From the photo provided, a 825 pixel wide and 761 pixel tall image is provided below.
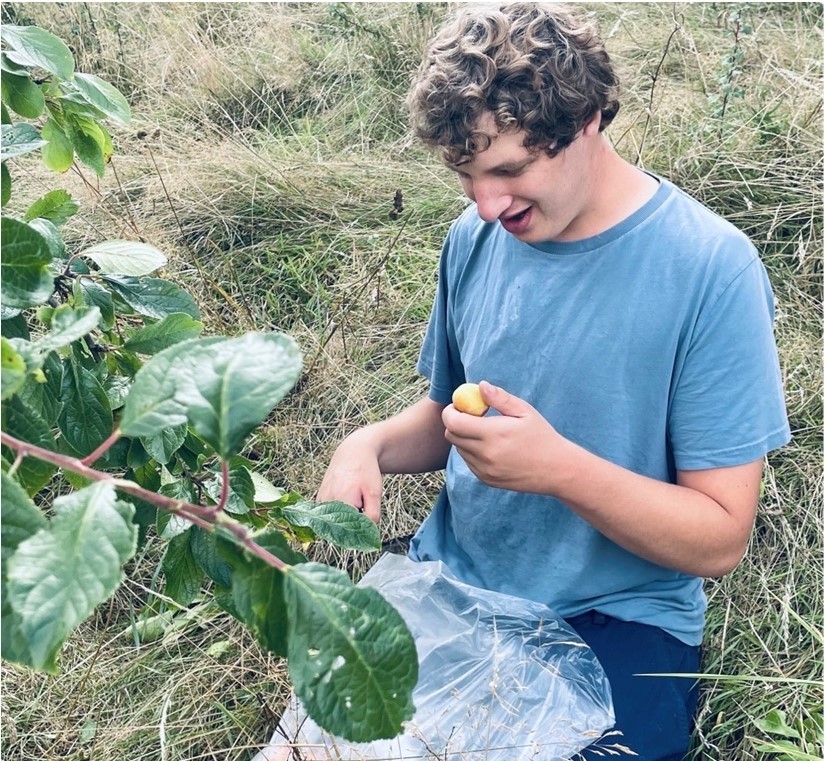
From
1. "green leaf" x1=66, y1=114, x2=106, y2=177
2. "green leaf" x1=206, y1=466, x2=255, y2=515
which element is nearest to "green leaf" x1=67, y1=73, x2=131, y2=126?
"green leaf" x1=66, y1=114, x2=106, y2=177

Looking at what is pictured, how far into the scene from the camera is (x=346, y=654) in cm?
48

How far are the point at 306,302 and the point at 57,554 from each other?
88.2 inches

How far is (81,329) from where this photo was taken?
0.49m

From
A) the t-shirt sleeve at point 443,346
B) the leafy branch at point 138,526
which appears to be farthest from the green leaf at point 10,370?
the t-shirt sleeve at point 443,346

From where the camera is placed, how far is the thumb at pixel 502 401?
1.11 m

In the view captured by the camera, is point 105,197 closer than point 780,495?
No

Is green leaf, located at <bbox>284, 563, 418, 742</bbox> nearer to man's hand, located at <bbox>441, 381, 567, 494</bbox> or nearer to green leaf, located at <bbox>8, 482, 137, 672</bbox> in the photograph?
green leaf, located at <bbox>8, 482, 137, 672</bbox>

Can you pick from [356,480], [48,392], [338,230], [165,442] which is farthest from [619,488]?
[338,230]

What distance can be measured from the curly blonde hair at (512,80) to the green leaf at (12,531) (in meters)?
0.90

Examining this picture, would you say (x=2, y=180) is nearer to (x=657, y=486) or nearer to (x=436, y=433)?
(x=657, y=486)

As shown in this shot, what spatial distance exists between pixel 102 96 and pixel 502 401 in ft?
1.99

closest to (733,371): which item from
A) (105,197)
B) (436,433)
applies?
(436,433)

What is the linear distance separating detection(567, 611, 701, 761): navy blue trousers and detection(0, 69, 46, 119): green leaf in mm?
1115

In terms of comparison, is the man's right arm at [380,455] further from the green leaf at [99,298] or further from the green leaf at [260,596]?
the green leaf at [260,596]
